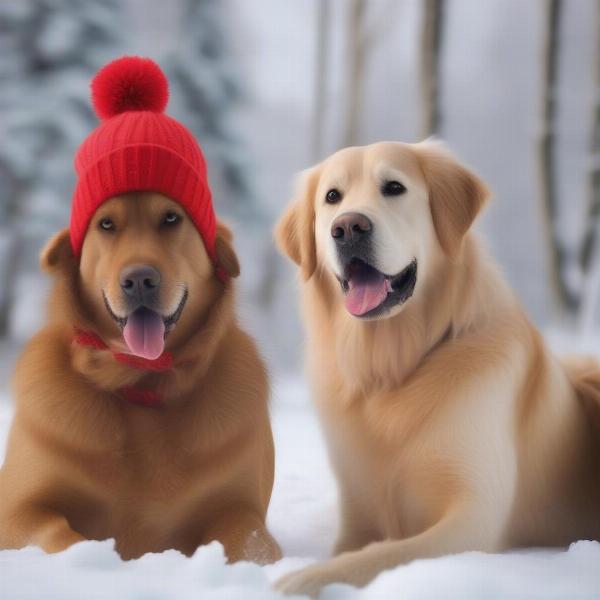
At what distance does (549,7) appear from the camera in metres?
7.05

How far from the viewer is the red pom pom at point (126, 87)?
2664mm

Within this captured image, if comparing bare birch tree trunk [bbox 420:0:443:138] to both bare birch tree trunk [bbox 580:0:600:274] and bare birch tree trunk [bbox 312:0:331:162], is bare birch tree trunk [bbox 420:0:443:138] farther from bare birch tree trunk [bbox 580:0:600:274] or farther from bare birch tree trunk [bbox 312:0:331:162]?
bare birch tree trunk [bbox 312:0:331:162]

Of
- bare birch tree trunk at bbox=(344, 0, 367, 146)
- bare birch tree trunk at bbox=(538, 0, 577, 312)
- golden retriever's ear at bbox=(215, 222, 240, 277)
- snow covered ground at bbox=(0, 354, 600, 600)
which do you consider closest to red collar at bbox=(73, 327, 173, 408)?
golden retriever's ear at bbox=(215, 222, 240, 277)

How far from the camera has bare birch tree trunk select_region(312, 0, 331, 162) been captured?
27.8 ft

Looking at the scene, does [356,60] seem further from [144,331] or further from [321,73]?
[144,331]

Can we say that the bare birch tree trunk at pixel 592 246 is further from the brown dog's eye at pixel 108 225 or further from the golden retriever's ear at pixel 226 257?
the brown dog's eye at pixel 108 225

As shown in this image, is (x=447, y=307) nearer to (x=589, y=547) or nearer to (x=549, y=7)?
(x=589, y=547)

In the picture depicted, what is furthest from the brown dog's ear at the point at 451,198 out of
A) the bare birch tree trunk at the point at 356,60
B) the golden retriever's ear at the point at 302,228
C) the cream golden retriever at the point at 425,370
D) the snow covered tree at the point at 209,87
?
the snow covered tree at the point at 209,87

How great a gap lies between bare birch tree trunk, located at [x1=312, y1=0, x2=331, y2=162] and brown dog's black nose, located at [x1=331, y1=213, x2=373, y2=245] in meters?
6.14

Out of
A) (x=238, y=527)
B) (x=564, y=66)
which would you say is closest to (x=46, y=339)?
(x=238, y=527)

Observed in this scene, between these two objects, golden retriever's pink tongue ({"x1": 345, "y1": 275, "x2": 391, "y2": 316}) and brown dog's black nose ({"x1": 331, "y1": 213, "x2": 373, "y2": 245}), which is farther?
golden retriever's pink tongue ({"x1": 345, "y1": 275, "x2": 391, "y2": 316})

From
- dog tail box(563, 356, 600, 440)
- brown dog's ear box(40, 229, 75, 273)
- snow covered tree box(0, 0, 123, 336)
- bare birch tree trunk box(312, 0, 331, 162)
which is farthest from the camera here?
bare birch tree trunk box(312, 0, 331, 162)

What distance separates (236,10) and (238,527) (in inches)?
299

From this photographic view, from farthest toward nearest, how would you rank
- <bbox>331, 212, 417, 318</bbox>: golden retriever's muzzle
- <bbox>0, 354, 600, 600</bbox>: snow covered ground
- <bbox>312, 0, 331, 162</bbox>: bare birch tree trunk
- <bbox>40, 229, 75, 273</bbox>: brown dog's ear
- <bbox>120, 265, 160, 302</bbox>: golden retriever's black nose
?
<bbox>312, 0, 331, 162</bbox>: bare birch tree trunk → <bbox>40, 229, 75, 273</bbox>: brown dog's ear → <bbox>331, 212, 417, 318</bbox>: golden retriever's muzzle → <bbox>120, 265, 160, 302</bbox>: golden retriever's black nose → <bbox>0, 354, 600, 600</bbox>: snow covered ground
